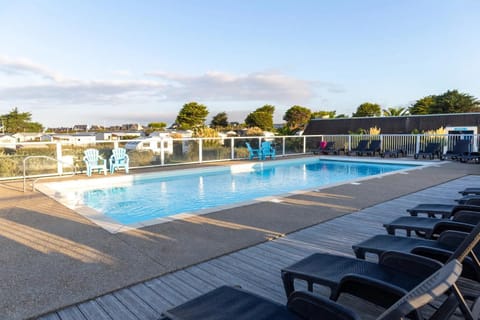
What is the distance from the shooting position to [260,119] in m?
49.3

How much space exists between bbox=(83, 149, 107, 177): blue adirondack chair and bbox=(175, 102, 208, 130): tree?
108 feet

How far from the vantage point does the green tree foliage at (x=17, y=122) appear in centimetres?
4666

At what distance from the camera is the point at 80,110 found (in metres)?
27.7

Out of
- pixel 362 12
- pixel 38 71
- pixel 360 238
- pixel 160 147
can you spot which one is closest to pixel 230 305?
pixel 360 238

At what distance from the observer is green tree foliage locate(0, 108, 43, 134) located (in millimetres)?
46659

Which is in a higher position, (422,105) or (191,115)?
(422,105)

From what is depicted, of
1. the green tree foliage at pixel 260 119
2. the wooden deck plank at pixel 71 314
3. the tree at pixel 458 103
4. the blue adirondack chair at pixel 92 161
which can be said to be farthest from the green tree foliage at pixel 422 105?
the wooden deck plank at pixel 71 314

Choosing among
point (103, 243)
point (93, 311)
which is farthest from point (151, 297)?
point (103, 243)

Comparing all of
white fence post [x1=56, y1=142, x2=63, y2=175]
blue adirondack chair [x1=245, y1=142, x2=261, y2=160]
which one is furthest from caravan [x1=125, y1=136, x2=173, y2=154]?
blue adirondack chair [x1=245, y1=142, x2=261, y2=160]

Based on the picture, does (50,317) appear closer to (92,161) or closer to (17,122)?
(92,161)

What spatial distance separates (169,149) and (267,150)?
4.56 metres

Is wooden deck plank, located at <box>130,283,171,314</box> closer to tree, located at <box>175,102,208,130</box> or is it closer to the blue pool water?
the blue pool water

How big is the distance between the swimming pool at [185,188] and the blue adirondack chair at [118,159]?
0.83m

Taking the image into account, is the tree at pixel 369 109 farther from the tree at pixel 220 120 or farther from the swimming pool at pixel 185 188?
the swimming pool at pixel 185 188
